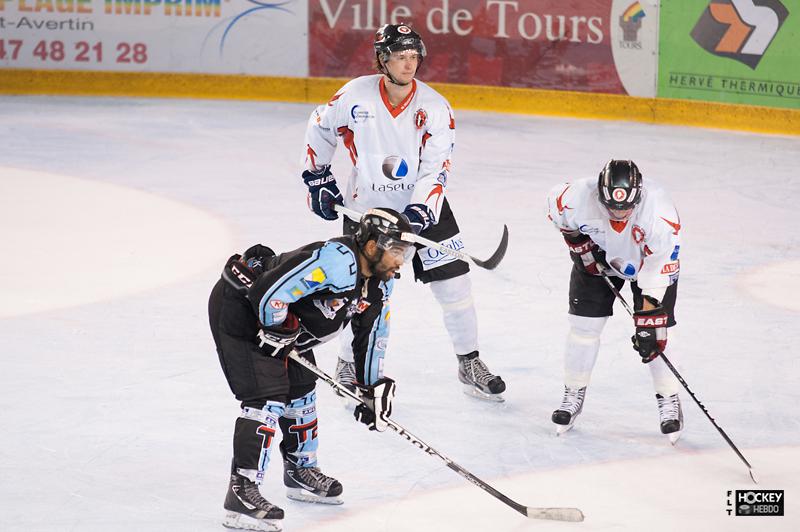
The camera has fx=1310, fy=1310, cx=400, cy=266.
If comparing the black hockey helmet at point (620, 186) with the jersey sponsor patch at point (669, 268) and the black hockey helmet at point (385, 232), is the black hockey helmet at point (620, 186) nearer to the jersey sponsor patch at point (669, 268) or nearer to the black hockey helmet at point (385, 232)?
the jersey sponsor patch at point (669, 268)

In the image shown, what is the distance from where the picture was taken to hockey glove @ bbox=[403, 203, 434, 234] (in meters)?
4.90

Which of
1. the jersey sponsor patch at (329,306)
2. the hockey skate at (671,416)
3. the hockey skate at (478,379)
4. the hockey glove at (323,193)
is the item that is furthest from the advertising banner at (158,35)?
the jersey sponsor patch at (329,306)

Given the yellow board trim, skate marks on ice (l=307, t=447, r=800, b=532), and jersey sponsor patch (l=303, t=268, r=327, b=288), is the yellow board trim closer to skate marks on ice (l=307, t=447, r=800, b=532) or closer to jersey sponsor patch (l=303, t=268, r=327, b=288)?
skate marks on ice (l=307, t=447, r=800, b=532)

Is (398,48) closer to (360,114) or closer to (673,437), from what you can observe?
(360,114)

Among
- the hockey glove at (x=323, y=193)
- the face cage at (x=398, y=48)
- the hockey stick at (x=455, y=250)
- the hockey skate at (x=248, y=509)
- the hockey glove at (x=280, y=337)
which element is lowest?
the hockey skate at (x=248, y=509)

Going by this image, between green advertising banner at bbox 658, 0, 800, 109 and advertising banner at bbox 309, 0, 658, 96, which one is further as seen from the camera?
advertising banner at bbox 309, 0, 658, 96

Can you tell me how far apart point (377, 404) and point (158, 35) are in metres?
8.74

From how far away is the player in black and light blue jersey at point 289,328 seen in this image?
3740 mm

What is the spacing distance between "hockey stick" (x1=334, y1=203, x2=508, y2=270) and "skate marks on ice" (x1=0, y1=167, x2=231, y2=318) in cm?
185

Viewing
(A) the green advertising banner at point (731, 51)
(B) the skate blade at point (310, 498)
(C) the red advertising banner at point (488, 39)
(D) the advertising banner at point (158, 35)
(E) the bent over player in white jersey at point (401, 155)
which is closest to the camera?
(B) the skate blade at point (310, 498)

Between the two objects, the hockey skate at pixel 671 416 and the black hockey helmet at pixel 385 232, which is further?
the hockey skate at pixel 671 416

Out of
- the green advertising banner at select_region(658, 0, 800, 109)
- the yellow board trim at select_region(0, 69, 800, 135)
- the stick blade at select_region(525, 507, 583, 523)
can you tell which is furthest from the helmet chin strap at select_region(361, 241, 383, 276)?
the yellow board trim at select_region(0, 69, 800, 135)

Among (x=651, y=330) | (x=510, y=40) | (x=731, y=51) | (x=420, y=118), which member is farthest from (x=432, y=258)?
(x=510, y=40)

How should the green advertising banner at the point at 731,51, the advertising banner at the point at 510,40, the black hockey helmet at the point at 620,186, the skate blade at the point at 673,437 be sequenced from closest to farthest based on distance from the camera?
the black hockey helmet at the point at 620,186 → the skate blade at the point at 673,437 → the green advertising banner at the point at 731,51 → the advertising banner at the point at 510,40
